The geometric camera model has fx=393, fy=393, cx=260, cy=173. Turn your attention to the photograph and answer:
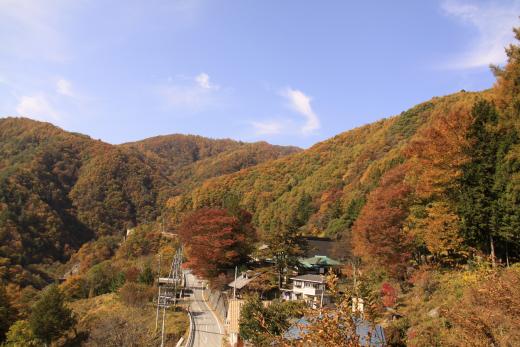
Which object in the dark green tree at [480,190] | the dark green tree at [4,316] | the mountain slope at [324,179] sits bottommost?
the dark green tree at [4,316]

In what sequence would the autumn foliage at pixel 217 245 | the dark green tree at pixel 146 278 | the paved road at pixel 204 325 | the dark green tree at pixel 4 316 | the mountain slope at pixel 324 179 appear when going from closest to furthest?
the paved road at pixel 204 325 < the dark green tree at pixel 4 316 < the autumn foliage at pixel 217 245 < the dark green tree at pixel 146 278 < the mountain slope at pixel 324 179

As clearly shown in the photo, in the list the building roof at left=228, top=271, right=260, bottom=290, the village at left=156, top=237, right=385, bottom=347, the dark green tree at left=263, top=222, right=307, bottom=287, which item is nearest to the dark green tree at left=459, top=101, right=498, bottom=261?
the village at left=156, top=237, right=385, bottom=347

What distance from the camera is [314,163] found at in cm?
10906

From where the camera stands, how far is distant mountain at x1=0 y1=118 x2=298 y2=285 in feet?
291

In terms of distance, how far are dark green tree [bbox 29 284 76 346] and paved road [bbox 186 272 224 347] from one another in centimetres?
1096

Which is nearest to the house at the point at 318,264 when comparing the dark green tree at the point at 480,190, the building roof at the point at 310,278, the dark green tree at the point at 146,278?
the building roof at the point at 310,278

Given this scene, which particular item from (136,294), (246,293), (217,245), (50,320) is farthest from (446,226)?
(136,294)

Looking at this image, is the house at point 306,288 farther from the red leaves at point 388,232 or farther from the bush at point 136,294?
the bush at point 136,294

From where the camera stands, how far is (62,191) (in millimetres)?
125062

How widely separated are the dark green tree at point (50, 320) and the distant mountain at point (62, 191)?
130 feet

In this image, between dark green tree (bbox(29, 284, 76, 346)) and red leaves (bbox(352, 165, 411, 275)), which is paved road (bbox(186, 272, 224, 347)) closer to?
dark green tree (bbox(29, 284, 76, 346))

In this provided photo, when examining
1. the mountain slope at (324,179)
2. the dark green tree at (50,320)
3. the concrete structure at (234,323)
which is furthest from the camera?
the mountain slope at (324,179)

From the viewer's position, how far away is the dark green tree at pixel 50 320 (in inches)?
1291

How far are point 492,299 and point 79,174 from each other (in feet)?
495
